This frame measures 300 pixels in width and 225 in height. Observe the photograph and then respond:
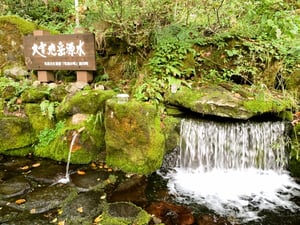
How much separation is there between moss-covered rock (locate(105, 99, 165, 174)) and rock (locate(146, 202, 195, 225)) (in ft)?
3.60

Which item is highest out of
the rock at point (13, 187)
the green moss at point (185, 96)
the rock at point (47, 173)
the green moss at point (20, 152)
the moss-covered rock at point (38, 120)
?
the green moss at point (185, 96)

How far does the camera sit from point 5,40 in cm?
847

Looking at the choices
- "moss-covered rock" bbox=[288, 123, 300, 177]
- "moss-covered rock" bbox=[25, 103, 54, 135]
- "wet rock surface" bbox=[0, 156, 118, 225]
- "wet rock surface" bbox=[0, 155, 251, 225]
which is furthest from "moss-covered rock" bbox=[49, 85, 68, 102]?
"moss-covered rock" bbox=[288, 123, 300, 177]

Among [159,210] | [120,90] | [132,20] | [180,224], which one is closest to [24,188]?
[159,210]

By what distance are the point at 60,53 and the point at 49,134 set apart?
221 cm

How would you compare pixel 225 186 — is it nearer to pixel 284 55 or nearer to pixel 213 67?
pixel 213 67

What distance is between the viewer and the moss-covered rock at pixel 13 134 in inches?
253

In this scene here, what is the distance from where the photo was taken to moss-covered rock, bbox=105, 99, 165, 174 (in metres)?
5.58

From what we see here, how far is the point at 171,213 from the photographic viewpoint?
4465mm

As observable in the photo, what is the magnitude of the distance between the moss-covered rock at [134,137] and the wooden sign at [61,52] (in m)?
1.94

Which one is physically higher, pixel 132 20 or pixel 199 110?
pixel 132 20

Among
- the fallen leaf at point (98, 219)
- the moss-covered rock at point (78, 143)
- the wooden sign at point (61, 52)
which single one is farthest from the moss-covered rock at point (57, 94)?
the fallen leaf at point (98, 219)

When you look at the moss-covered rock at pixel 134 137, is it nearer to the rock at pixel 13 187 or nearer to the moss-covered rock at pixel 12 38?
the rock at pixel 13 187

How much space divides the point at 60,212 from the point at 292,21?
645 cm
